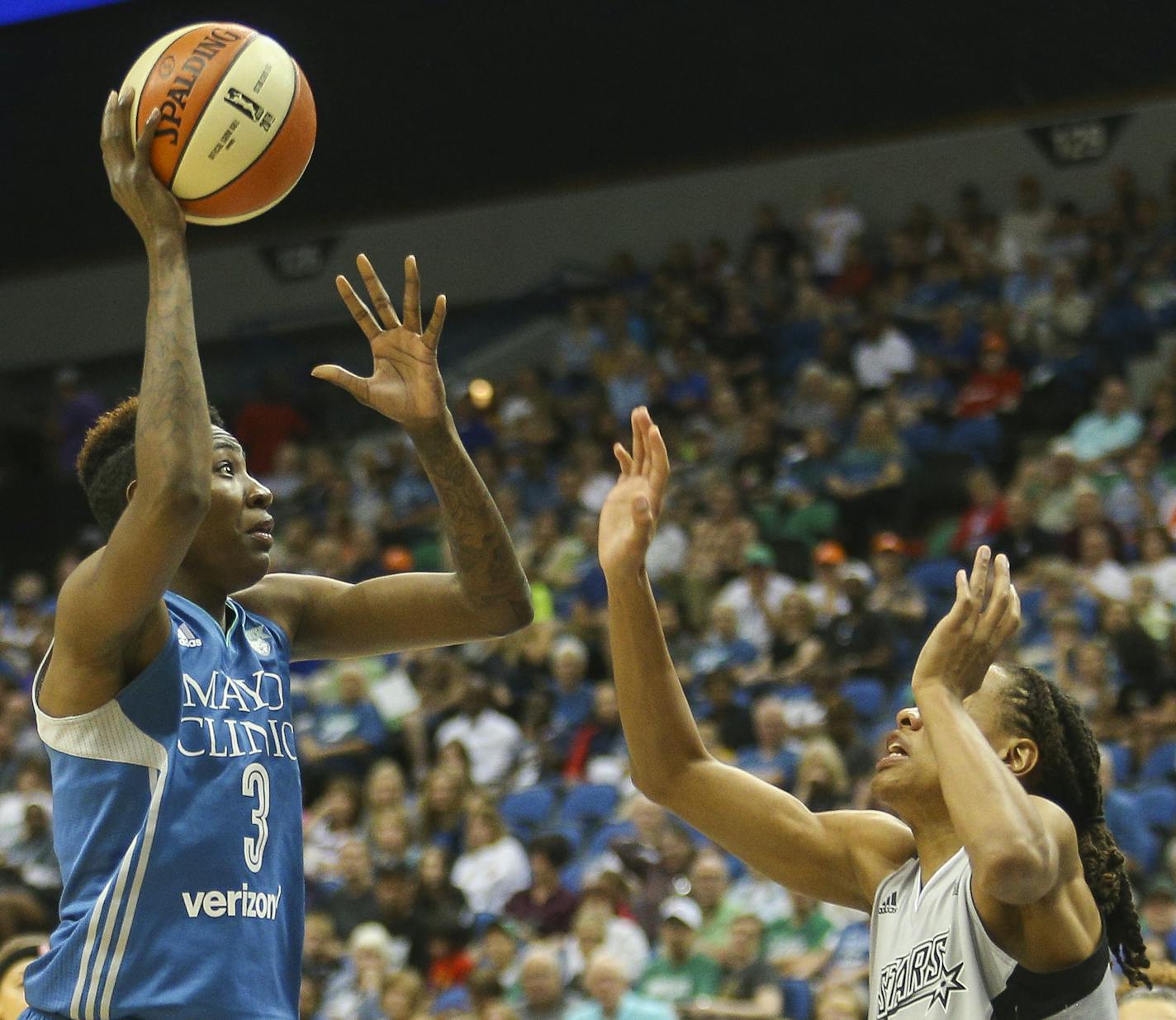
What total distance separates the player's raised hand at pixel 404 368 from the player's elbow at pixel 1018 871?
4.33ft

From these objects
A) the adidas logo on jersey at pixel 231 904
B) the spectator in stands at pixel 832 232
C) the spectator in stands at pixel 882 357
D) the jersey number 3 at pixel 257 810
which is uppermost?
the spectator in stands at pixel 832 232

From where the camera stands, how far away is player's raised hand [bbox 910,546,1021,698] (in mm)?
2592

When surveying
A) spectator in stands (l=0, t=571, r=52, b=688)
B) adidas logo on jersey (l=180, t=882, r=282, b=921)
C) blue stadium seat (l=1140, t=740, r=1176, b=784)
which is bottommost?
adidas logo on jersey (l=180, t=882, r=282, b=921)

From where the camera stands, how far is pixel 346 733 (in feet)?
34.0

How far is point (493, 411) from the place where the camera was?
14352 mm

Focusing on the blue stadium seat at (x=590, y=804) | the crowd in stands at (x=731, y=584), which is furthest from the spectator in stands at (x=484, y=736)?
the blue stadium seat at (x=590, y=804)

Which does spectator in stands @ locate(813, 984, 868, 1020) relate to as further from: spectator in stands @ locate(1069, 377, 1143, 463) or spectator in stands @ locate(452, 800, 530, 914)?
spectator in stands @ locate(1069, 377, 1143, 463)

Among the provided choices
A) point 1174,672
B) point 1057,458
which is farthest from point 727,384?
point 1174,672

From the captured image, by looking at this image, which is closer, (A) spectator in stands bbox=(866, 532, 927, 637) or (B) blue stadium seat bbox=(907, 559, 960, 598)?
(A) spectator in stands bbox=(866, 532, 927, 637)

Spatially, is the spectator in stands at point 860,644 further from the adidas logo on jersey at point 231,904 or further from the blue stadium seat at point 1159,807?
the adidas logo on jersey at point 231,904

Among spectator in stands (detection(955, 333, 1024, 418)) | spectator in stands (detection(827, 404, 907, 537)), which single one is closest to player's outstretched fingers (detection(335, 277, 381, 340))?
spectator in stands (detection(827, 404, 907, 537))

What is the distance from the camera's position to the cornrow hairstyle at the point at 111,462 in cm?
300

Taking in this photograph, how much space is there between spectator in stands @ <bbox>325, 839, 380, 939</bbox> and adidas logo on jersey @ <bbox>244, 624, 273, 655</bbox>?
5732 millimetres

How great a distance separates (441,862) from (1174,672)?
364 centimetres
